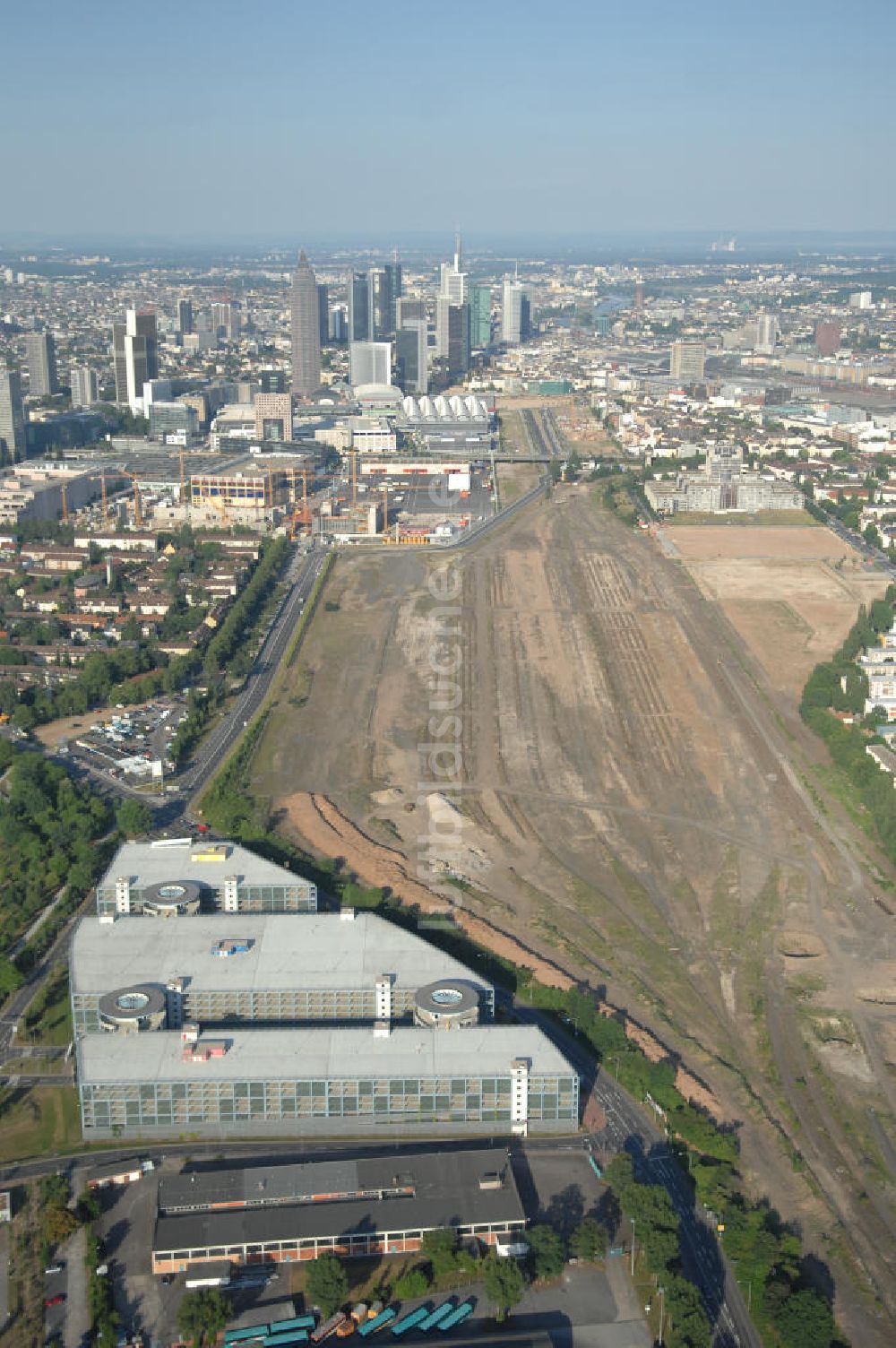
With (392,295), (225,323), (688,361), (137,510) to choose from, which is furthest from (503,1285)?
(225,323)

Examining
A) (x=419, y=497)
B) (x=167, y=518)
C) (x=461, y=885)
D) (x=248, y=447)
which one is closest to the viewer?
(x=461, y=885)

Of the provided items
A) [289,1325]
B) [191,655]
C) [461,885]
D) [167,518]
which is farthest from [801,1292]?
[167,518]

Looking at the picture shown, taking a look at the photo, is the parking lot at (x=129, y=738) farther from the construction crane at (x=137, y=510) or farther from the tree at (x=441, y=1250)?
the construction crane at (x=137, y=510)

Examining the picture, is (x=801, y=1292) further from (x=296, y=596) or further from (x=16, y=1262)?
(x=296, y=596)

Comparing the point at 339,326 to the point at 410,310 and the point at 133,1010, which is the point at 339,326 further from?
the point at 133,1010

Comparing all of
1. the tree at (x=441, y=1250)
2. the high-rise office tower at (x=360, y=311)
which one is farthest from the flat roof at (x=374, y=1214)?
the high-rise office tower at (x=360, y=311)
